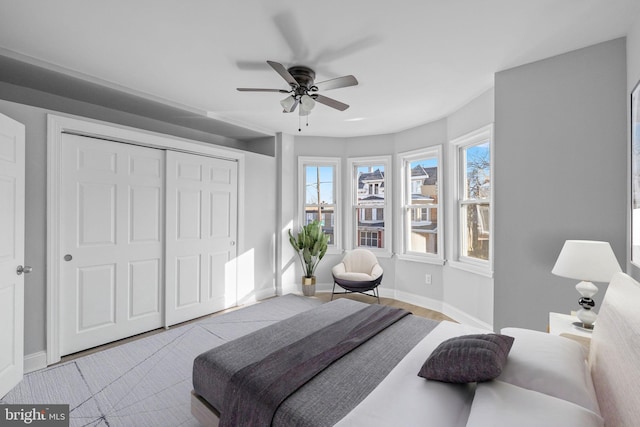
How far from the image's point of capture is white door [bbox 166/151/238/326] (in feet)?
11.5

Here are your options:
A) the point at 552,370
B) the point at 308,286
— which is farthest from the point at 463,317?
the point at 552,370

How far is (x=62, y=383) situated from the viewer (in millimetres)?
2281

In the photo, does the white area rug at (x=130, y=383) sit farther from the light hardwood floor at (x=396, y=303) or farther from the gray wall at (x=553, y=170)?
the gray wall at (x=553, y=170)

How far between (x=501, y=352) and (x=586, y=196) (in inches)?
68.5

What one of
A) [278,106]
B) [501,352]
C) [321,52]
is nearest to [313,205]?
[278,106]

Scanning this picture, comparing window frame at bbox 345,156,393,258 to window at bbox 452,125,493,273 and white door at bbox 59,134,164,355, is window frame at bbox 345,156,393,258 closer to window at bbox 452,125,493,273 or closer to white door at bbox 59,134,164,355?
window at bbox 452,125,493,273

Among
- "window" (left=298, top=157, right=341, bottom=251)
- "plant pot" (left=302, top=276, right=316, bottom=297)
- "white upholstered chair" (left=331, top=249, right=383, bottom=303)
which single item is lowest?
"plant pot" (left=302, top=276, right=316, bottom=297)

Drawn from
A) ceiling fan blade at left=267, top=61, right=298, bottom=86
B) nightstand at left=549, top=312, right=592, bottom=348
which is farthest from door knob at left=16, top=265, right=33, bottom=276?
nightstand at left=549, top=312, right=592, bottom=348

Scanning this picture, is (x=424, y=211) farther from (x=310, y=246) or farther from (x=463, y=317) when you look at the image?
(x=310, y=246)

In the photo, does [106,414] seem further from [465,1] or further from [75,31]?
[465,1]


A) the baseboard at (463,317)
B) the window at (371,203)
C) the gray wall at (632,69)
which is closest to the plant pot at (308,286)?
the window at (371,203)

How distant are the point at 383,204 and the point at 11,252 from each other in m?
4.13

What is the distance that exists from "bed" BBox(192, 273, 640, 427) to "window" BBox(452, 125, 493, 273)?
6.34ft

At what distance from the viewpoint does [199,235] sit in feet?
12.4
